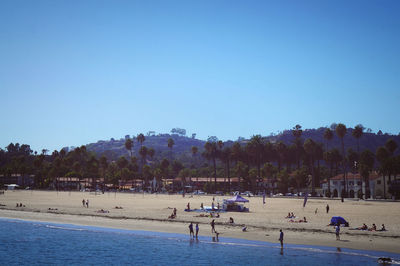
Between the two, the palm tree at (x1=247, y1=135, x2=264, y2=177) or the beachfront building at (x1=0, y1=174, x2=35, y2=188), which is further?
the beachfront building at (x1=0, y1=174, x2=35, y2=188)

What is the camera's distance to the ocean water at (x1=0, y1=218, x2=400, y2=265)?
28.9 metres

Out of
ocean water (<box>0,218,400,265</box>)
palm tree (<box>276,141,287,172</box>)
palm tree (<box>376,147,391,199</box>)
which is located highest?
palm tree (<box>276,141,287,172</box>)

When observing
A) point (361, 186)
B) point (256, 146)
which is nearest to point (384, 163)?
point (361, 186)

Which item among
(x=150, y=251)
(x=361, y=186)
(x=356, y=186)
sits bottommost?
(x=150, y=251)

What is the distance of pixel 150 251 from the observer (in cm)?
3350

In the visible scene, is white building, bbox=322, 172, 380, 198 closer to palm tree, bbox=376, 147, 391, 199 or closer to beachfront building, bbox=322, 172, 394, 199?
beachfront building, bbox=322, 172, 394, 199

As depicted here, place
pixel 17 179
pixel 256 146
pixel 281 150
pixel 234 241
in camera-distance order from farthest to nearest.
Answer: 1. pixel 17 179
2. pixel 281 150
3. pixel 256 146
4. pixel 234 241

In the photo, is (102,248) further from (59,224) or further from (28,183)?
(28,183)

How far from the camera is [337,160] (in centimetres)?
15025

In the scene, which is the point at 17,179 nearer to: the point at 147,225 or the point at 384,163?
the point at 384,163

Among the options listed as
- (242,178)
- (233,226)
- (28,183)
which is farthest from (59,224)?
(28,183)

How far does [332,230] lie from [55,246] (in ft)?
85.9

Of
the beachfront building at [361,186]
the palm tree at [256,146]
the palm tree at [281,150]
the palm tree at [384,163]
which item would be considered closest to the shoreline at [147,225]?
the palm tree at [384,163]

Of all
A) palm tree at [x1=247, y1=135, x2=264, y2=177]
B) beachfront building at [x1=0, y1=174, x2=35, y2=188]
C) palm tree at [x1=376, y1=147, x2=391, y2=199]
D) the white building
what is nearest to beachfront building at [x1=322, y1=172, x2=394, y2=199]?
the white building
